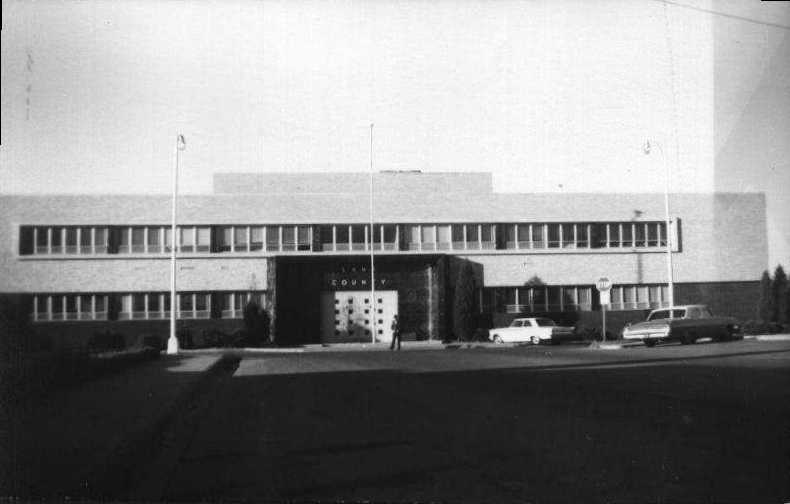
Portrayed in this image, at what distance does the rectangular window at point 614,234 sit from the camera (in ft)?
162

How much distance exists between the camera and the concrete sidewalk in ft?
23.3

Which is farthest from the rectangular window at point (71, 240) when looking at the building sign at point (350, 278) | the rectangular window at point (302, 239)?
the building sign at point (350, 278)

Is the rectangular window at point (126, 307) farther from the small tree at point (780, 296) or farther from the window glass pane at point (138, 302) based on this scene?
the small tree at point (780, 296)

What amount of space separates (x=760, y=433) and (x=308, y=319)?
132ft

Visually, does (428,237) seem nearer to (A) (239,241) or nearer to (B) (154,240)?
(A) (239,241)

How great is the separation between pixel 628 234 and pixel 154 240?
27.0 metres

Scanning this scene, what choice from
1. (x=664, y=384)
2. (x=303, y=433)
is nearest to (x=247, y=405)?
(x=303, y=433)

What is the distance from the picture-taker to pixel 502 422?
10.6 meters

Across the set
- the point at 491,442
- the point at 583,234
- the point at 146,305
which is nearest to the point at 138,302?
the point at 146,305

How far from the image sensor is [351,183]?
4978 centimetres

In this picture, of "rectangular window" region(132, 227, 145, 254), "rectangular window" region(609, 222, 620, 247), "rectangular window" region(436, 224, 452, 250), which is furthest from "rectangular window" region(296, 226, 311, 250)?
"rectangular window" region(609, 222, 620, 247)

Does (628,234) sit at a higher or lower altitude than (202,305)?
higher

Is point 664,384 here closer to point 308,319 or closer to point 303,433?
point 303,433

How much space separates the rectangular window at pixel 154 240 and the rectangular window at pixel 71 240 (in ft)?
12.6
